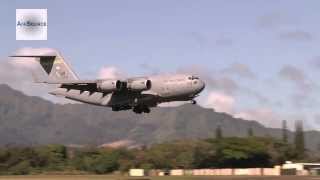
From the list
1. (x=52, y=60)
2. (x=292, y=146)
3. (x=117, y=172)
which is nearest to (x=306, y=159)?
(x=292, y=146)

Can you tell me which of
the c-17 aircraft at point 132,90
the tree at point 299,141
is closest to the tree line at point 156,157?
the tree at point 299,141

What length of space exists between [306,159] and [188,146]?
3487cm

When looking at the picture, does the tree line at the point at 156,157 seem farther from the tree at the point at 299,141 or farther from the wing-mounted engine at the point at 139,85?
the wing-mounted engine at the point at 139,85

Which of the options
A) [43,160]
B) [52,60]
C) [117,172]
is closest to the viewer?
[52,60]

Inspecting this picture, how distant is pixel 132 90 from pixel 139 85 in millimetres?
1274

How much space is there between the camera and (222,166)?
164 m

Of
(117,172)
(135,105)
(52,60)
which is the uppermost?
(52,60)

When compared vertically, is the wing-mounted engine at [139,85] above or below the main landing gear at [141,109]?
above

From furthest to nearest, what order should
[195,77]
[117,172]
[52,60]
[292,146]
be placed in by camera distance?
[292,146], [117,172], [52,60], [195,77]

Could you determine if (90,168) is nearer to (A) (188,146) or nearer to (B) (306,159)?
(A) (188,146)

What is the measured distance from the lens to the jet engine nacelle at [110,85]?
63.8 metres

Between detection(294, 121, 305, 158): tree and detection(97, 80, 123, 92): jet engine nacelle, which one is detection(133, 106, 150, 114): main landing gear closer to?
detection(97, 80, 123, 92): jet engine nacelle

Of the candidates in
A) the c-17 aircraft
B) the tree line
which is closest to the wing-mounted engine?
the c-17 aircraft

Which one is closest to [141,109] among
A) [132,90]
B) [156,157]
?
[132,90]
